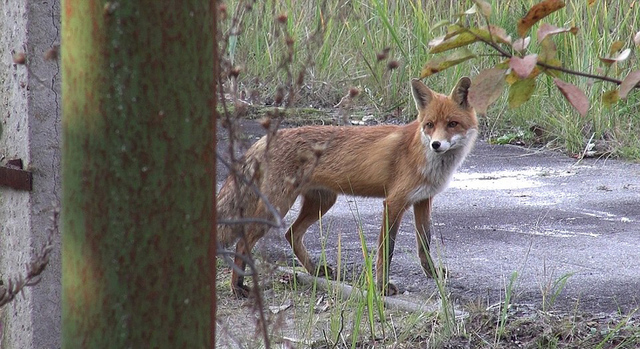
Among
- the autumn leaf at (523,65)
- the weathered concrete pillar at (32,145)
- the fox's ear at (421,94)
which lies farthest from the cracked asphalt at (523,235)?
the autumn leaf at (523,65)

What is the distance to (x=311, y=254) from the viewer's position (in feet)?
18.7

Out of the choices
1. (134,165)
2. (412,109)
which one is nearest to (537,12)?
(134,165)

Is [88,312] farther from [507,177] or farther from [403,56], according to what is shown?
[403,56]

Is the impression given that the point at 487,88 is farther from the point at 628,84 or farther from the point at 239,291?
the point at 239,291

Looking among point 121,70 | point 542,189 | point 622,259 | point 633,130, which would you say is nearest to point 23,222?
point 121,70

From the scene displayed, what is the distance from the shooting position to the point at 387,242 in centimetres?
474

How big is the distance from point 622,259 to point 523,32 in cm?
368

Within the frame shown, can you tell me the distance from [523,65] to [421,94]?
13.8 ft

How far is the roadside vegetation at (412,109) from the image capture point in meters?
3.65

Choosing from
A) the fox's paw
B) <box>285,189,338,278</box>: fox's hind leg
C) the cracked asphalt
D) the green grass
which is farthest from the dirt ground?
the green grass

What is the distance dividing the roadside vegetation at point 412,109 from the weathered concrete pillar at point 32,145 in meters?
0.82

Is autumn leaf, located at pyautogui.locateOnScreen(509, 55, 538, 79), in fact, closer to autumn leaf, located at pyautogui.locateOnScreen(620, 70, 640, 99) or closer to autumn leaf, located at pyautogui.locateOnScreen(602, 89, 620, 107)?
autumn leaf, located at pyautogui.locateOnScreen(620, 70, 640, 99)

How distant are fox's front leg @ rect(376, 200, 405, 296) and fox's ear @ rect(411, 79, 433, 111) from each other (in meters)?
0.85

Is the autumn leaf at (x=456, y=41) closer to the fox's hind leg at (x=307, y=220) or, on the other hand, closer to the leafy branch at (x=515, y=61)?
the leafy branch at (x=515, y=61)
